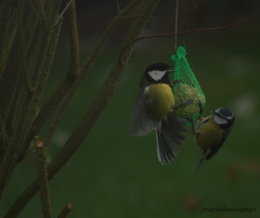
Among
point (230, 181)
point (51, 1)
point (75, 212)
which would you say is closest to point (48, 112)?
point (51, 1)

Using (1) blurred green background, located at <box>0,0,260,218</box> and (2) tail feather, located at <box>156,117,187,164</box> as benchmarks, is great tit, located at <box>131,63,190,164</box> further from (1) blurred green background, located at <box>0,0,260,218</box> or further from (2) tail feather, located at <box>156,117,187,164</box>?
(1) blurred green background, located at <box>0,0,260,218</box>

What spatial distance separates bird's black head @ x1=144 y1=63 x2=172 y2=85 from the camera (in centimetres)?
285

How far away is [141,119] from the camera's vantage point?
292 cm

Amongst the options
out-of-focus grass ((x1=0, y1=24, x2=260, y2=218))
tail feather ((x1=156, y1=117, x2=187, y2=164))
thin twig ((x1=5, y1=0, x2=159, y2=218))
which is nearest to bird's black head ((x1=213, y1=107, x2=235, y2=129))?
tail feather ((x1=156, y1=117, x2=187, y2=164))

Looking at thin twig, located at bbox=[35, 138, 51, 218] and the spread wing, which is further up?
the spread wing

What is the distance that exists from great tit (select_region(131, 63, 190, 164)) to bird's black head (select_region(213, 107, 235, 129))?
1.19 ft

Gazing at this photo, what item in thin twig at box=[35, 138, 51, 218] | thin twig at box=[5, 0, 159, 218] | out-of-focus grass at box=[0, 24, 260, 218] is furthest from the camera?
out-of-focus grass at box=[0, 24, 260, 218]

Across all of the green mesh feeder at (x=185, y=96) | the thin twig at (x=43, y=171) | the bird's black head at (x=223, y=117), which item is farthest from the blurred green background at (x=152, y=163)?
the thin twig at (x=43, y=171)

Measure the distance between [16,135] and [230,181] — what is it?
13.6 feet

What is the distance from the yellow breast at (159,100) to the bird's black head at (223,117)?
1.47 ft

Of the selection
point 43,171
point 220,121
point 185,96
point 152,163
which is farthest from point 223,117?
point 152,163

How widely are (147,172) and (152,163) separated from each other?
0.79ft

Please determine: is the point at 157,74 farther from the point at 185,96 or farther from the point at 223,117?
the point at 223,117

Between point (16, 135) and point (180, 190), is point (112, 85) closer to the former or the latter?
point (16, 135)
